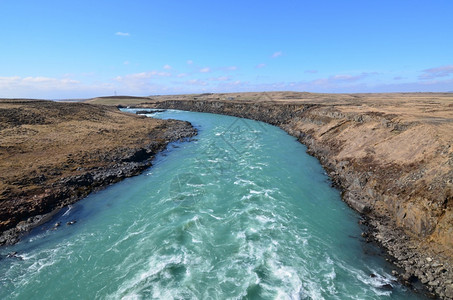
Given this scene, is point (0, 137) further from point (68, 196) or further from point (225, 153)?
point (225, 153)

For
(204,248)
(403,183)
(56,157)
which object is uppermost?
(56,157)

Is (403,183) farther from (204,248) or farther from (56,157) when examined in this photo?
(56,157)

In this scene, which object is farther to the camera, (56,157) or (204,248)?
(56,157)

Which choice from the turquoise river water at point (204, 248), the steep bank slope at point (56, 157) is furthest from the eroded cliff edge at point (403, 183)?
the steep bank slope at point (56, 157)

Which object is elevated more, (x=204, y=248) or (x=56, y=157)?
(x=56, y=157)

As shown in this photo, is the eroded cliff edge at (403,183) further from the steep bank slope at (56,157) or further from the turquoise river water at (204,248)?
the steep bank slope at (56,157)

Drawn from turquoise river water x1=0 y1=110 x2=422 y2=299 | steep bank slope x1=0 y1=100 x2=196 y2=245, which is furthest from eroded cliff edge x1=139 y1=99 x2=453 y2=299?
steep bank slope x1=0 y1=100 x2=196 y2=245

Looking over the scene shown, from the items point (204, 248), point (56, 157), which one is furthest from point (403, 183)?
point (56, 157)

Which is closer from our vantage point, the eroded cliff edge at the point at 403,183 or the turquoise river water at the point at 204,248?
the turquoise river water at the point at 204,248
